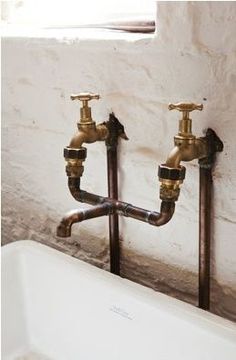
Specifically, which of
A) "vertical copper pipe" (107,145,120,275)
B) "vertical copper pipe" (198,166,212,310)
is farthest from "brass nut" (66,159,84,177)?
"vertical copper pipe" (198,166,212,310)

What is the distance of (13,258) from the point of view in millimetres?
1157

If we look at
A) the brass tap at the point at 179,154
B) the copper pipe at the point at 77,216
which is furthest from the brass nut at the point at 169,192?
the copper pipe at the point at 77,216

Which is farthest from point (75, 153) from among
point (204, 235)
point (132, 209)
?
point (204, 235)

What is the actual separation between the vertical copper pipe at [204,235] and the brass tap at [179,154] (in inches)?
2.6

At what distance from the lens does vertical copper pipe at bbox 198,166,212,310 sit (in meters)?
0.92

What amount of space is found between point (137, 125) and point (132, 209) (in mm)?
175

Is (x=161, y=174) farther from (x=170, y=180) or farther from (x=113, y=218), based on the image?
(x=113, y=218)

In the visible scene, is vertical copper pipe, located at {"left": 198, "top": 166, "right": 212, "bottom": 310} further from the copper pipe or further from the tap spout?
the copper pipe

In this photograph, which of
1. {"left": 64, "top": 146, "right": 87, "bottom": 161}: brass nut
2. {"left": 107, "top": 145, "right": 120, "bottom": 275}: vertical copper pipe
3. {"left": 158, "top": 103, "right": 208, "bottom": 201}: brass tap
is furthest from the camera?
{"left": 107, "top": 145, "right": 120, "bottom": 275}: vertical copper pipe

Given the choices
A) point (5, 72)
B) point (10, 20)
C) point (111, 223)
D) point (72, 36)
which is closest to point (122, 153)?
point (111, 223)

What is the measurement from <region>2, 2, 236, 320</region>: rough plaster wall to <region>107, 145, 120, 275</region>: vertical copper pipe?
2 cm

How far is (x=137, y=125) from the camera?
103 cm

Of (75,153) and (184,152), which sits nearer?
(184,152)

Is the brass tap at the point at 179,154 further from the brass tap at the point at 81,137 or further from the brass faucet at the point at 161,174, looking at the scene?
the brass tap at the point at 81,137
